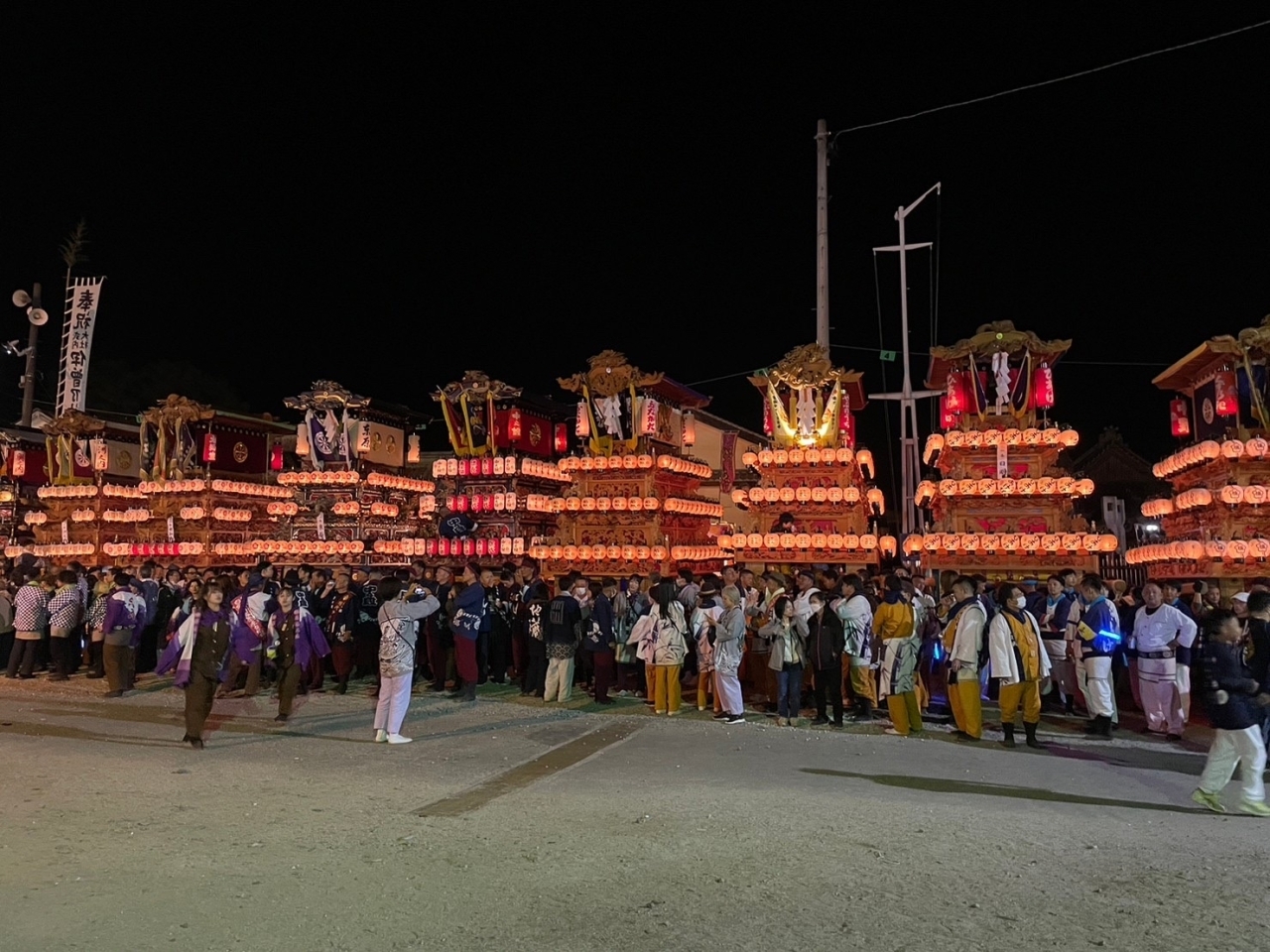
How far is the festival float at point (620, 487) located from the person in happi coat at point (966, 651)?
1386 cm

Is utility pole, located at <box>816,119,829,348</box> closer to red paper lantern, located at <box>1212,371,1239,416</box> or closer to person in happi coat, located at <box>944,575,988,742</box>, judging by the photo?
red paper lantern, located at <box>1212,371,1239,416</box>

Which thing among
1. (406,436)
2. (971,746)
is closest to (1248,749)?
(971,746)

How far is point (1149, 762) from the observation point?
916 centimetres

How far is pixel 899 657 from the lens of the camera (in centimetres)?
1048

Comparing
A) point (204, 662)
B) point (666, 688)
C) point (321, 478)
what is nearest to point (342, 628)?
point (204, 662)

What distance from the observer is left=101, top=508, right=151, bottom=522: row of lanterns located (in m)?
33.9

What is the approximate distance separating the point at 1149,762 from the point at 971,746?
5.68ft

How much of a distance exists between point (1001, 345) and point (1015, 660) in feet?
41.1

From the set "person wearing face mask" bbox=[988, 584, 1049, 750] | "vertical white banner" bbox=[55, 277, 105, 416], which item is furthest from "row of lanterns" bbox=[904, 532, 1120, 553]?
"vertical white banner" bbox=[55, 277, 105, 416]

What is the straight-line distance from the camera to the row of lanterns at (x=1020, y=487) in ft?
62.8

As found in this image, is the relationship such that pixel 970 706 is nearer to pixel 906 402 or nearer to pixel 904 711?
pixel 904 711

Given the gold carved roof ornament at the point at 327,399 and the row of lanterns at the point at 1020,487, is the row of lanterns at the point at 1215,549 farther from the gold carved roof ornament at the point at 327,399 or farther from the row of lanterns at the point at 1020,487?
the gold carved roof ornament at the point at 327,399

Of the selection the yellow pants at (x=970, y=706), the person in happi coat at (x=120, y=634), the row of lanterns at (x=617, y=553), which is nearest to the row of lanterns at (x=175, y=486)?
the row of lanterns at (x=617, y=553)

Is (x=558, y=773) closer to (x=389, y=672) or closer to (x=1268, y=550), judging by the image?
(x=389, y=672)
